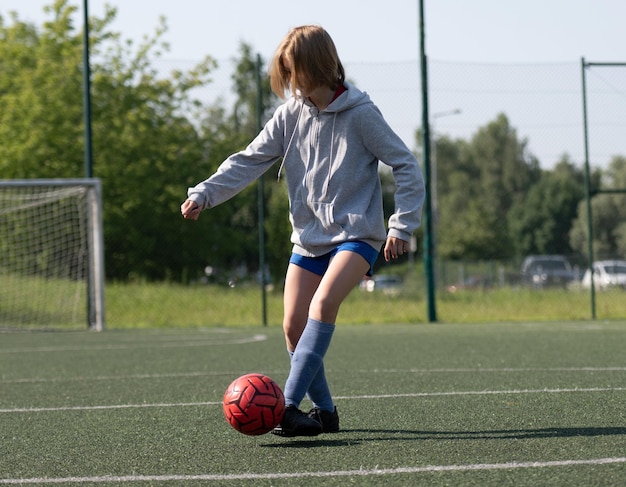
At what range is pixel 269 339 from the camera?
1095 cm

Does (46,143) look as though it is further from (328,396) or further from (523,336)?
(328,396)

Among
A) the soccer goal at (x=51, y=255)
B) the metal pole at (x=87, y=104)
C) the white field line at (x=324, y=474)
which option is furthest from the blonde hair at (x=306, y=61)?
the metal pole at (x=87, y=104)

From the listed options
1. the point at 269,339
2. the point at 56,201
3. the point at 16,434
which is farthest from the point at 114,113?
the point at 16,434

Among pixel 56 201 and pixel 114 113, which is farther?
pixel 114 113

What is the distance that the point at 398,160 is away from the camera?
4145mm

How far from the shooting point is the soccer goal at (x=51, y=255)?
45.1ft

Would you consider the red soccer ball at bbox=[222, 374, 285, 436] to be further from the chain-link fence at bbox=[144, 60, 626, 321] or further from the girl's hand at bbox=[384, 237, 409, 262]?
the chain-link fence at bbox=[144, 60, 626, 321]

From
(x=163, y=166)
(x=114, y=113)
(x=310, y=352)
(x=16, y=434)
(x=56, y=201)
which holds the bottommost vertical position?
(x=16, y=434)

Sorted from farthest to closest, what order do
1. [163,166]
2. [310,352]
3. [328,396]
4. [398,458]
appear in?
1. [163,166]
2. [328,396]
3. [310,352]
4. [398,458]

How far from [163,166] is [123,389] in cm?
1689

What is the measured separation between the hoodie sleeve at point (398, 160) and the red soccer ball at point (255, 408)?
80 centimetres

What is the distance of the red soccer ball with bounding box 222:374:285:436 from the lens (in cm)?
391

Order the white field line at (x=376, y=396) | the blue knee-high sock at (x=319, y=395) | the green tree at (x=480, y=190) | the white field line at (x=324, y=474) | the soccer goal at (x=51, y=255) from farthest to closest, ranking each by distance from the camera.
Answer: the green tree at (x=480, y=190) < the soccer goal at (x=51, y=255) < the white field line at (x=376, y=396) < the blue knee-high sock at (x=319, y=395) < the white field line at (x=324, y=474)

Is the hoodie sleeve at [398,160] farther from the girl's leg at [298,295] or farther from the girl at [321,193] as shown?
the girl's leg at [298,295]
